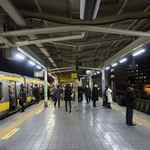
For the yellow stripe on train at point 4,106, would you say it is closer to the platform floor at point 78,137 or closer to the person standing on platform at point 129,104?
the platform floor at point 78,137

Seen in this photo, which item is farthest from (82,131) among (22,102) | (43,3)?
(22,102)

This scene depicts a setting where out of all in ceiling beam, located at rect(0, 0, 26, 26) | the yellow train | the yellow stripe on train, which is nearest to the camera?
ceiling beam, located at rect(0, 0, 26, 26)

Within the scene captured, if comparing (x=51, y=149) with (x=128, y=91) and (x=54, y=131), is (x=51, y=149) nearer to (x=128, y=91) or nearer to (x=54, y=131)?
(x=54, y=131)

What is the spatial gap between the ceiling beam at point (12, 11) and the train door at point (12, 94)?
1056 centimetres

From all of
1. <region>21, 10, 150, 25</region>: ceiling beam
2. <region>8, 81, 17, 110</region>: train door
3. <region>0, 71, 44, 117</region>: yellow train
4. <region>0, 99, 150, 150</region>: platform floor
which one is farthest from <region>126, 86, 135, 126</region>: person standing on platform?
<region>8, 81, 17, 110</region>: train door

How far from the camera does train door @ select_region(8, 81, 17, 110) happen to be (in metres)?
20.4

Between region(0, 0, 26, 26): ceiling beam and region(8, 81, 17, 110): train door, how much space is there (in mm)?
10556

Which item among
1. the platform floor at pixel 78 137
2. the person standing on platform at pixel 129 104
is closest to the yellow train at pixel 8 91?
the platform floor at pixel 78 137

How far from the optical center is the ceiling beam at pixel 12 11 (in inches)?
305

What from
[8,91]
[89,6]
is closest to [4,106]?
[8,91]

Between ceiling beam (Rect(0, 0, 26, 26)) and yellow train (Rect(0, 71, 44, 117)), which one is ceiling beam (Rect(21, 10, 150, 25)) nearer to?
ceiling beam (Rect(0, 0, 26, 26))

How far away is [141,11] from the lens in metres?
10.5

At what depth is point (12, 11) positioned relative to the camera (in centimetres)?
865

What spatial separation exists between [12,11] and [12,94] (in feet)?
42.9
